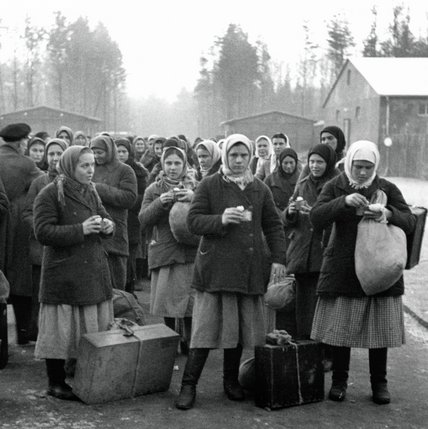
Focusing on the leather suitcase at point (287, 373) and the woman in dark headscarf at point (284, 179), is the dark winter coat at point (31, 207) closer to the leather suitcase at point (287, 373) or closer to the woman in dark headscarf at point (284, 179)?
the woman in dark headscarf at point (284, 179)

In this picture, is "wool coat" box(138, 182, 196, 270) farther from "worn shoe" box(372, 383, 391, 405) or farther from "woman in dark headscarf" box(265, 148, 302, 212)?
"worn shoe" box(372, 383, 391, 405)

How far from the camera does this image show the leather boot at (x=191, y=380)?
17.5 ft

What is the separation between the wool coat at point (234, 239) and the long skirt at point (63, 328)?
0.81 metres

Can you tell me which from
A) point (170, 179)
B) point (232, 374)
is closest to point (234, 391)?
point (232, 374)

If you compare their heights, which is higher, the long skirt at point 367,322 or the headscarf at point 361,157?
the headscarf at point 361,157

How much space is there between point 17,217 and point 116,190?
986 millimetres

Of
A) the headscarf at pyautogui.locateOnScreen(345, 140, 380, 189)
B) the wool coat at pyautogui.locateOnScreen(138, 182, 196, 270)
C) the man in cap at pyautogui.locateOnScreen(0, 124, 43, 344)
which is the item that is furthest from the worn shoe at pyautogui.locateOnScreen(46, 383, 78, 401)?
the headscarf at pyautogui.locateOnScreen(345, 140, 380, 189)

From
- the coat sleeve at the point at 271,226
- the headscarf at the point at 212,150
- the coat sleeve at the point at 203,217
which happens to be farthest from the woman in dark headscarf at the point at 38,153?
the coat sleeve at the point at 271,226

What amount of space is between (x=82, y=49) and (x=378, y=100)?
1507 inches

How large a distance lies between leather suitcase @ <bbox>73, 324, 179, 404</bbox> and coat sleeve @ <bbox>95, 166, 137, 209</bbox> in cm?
200

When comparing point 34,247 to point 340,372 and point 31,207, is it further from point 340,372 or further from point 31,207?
point 340,372

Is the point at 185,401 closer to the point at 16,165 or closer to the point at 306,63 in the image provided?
the point at 16,165

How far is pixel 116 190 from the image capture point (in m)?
7.44

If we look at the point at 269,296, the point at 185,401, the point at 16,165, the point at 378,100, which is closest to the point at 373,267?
the point at 269,296
